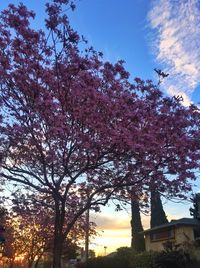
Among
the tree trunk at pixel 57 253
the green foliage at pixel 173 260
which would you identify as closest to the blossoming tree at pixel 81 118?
the tree trunk at pixel 57 253

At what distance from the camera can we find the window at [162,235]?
32.2 m

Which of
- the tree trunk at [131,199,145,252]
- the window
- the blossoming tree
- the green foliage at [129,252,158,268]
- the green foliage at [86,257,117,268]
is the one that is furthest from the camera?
the tree trunk at [131,199,145,252]

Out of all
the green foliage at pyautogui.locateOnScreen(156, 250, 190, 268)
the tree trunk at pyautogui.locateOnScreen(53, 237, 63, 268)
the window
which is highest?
the window

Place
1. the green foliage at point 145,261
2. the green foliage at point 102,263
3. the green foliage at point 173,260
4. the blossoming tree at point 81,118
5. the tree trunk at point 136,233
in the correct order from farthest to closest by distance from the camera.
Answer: the tree trunk at point 136,233 < the green foliage at point 102,263 < the green foliage at point 145,261 < the green foliage at point 173,260 < the blossoming tree at point 81,118

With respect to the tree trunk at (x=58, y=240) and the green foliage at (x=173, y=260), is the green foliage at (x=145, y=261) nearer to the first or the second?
the green foliage at (x=173, y=260)

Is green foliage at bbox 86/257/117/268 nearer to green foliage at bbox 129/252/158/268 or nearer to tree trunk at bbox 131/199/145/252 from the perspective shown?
green foliage at bbox 129/252/158/268

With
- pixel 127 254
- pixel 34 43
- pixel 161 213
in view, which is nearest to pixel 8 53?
pixel 34 43

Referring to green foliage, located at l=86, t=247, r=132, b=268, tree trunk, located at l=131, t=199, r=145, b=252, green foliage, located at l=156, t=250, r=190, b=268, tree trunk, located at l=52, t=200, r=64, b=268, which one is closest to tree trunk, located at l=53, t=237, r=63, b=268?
tree trunk, located at l=52, t=200, r=64, b=268

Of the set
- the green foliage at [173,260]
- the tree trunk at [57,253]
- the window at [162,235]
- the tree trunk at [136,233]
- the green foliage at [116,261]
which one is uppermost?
the tree trunk at [136,233]

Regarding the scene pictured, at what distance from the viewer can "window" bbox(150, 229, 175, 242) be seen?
32150 mm

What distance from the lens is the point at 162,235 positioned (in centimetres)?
3378

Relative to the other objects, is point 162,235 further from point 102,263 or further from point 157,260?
point 157,260

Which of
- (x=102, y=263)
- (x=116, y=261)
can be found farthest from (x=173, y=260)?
(x=102, y=263)

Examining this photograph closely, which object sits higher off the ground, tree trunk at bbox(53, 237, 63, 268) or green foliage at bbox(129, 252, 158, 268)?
green foliage at bbox(129, 252, 158, 268)
